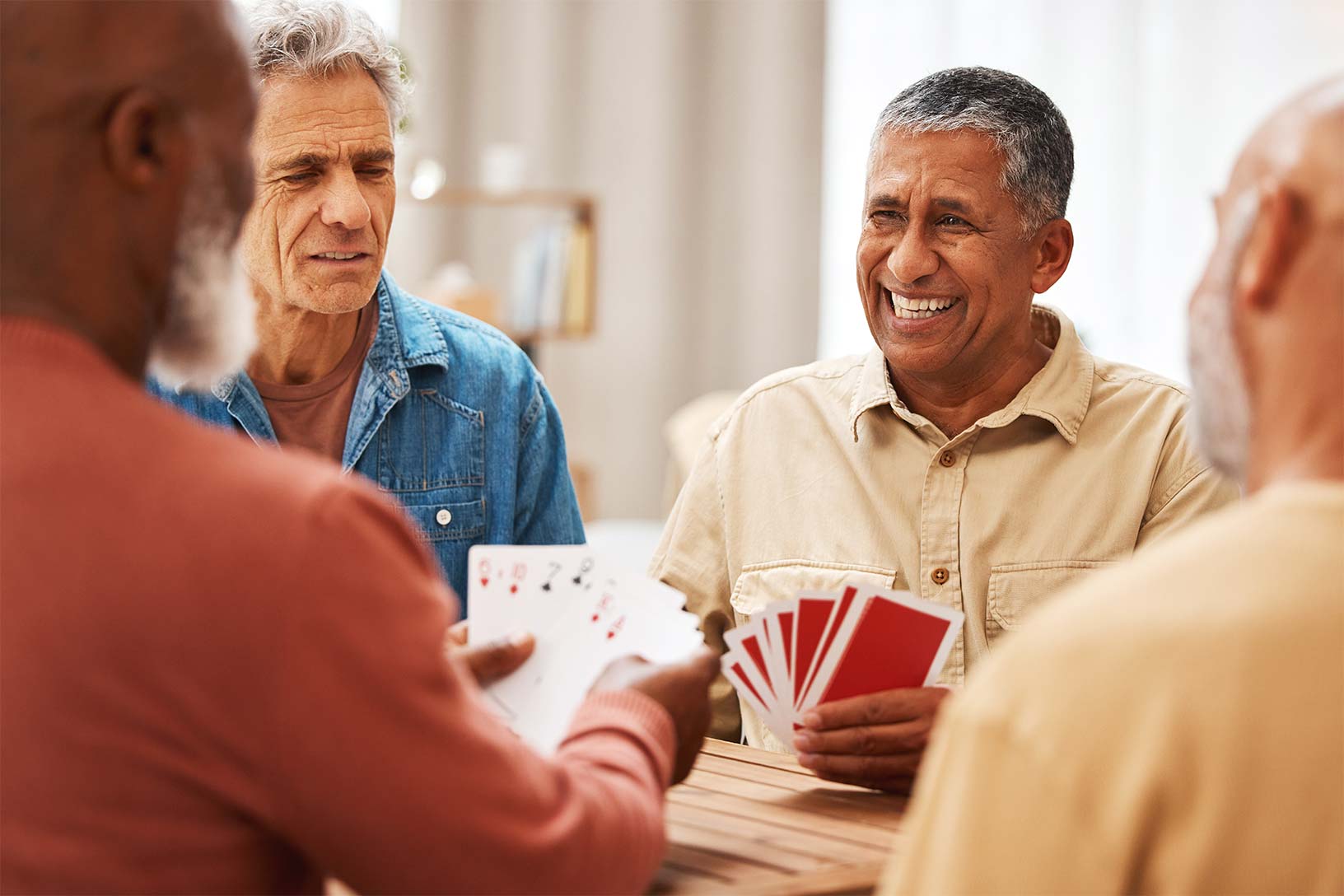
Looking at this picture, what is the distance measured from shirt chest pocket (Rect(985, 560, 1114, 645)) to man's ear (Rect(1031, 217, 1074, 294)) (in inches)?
17.5

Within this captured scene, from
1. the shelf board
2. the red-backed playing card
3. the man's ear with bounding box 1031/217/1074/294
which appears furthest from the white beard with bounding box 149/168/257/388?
the shelf board

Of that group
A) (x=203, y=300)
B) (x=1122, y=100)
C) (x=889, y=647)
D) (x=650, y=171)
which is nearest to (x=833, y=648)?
(x=889, y=647)

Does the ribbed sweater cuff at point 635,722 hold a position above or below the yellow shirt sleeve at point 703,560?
above

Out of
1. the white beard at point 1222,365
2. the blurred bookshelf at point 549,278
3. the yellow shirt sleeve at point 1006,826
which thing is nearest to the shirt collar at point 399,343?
the white beard at point 1222,365

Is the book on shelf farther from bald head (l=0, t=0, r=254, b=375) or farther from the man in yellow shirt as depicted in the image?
the man in yellow shirt

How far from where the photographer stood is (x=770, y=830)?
145cm

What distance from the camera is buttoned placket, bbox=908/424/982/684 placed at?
209 cm

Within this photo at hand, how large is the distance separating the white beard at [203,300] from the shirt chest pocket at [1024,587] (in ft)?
4.05

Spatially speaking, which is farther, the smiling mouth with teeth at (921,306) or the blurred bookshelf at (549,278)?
the blurred bookshelf at (549,278)

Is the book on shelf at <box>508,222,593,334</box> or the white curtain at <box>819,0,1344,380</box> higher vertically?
the white curtain at <box>819,0,1344,380</box>

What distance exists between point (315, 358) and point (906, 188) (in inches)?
36.8

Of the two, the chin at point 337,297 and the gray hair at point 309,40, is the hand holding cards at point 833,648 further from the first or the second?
the gray hair at point 309,40

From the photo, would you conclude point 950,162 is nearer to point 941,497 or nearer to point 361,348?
point 941,497

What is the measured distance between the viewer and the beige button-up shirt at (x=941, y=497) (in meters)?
2.07
